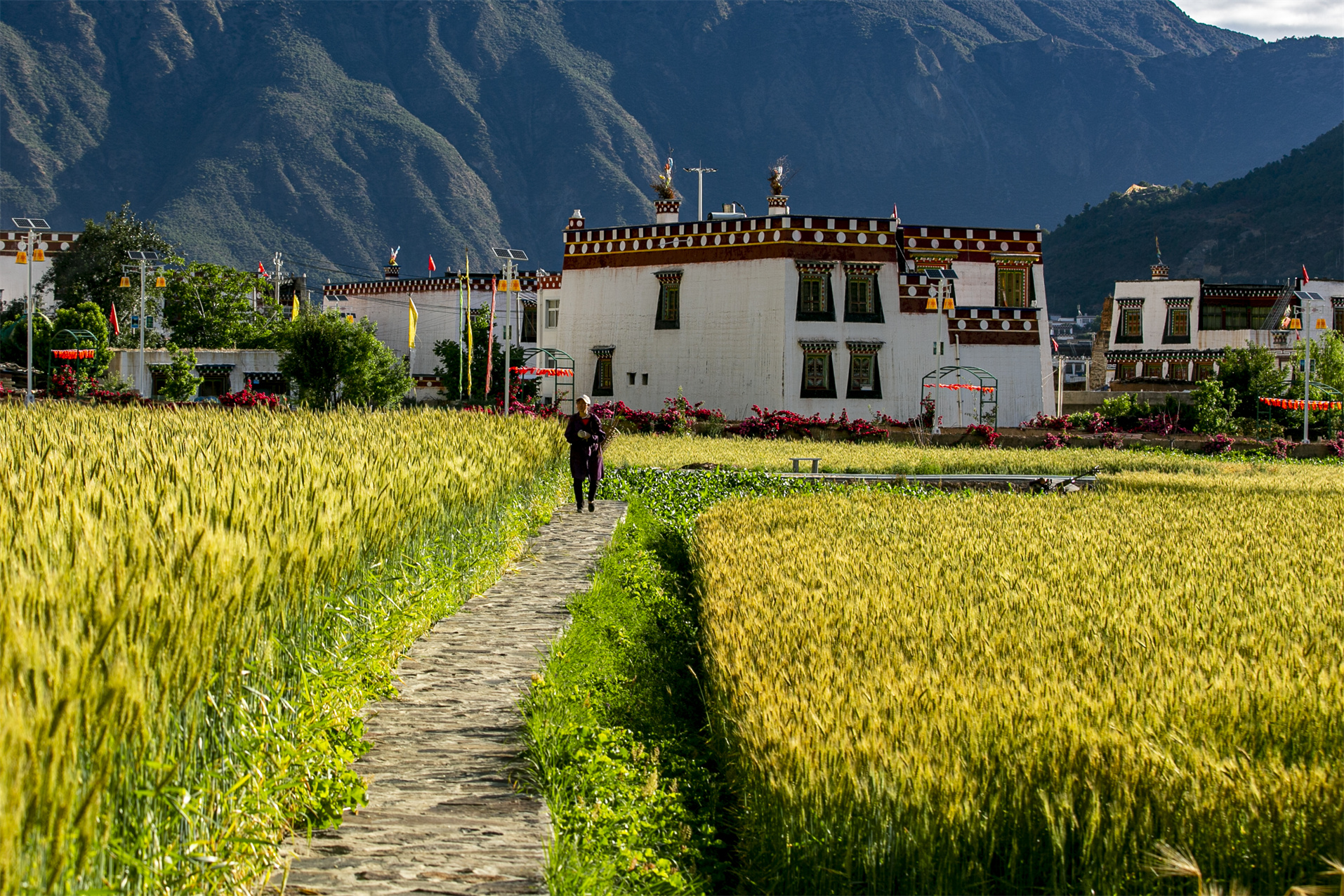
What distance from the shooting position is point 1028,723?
18.3 feet

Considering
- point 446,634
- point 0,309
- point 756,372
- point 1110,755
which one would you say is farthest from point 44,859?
point 0,309

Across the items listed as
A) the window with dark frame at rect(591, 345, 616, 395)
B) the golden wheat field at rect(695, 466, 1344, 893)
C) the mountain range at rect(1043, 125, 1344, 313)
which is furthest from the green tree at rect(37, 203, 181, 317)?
the mountain range at rect(1043, 125, 1344, 313)

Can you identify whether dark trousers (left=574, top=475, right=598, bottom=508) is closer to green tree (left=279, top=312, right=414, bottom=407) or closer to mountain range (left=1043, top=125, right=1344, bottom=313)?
green tree (left=279, top=312, right=414, bottom=407)

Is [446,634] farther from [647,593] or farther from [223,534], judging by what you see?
[223,534]

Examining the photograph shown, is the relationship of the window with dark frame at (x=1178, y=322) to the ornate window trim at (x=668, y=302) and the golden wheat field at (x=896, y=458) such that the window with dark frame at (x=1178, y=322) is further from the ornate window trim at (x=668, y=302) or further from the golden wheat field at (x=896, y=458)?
the golden wheat field at (x=896, y=458)

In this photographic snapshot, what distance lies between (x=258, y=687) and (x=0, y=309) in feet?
179

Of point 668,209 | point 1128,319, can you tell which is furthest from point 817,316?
point 1128,319

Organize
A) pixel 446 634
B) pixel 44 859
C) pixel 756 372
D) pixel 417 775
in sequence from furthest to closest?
pixel 756 372
pixel 446 634
pixel 417 775
pixel 44 859

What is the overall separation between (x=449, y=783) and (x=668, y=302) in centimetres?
3639

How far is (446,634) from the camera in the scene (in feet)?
31.4

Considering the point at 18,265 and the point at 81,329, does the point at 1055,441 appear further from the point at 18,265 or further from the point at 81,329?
the point at 18,265

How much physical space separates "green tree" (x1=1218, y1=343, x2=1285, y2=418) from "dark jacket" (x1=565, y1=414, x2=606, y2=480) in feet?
96.7

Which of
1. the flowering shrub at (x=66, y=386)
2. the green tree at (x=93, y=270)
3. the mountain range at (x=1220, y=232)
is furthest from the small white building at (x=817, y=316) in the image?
the mountain range at (x=1220, y=232)

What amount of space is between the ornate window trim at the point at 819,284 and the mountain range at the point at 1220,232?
208 ft
